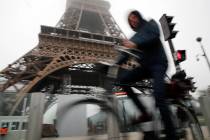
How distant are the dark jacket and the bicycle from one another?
0.12 m

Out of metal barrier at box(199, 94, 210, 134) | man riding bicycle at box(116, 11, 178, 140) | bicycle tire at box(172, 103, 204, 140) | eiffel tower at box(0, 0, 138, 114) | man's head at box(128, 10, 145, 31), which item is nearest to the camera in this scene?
man riding bicycle at box(116, 11, 178, 140)

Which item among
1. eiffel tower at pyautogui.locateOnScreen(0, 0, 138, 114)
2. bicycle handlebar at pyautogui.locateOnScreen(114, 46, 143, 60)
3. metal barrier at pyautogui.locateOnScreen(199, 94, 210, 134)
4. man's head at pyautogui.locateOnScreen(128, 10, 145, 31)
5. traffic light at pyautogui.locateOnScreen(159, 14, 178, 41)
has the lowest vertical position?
metal barrier at pyautogui.locateOnScreen(199, 94, 210, 134)

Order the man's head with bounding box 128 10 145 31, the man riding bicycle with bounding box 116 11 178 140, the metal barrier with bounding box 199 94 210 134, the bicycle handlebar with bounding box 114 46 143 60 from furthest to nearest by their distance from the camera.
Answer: the metal barrier with bounding box 199 94 210 134 < the man's head with bounding box 128 10 145 31 < the bicycle handlebar with bounding box 114 46 143 60 < the man riding bicycle with bounding box 116 11 178 140

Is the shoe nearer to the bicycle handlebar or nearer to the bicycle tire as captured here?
the bicycle handlebar

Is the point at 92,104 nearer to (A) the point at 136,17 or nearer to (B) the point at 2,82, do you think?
(A) the point at 136,17

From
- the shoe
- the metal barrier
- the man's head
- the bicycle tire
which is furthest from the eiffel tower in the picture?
the shoe

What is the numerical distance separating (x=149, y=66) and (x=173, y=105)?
3.02 ft

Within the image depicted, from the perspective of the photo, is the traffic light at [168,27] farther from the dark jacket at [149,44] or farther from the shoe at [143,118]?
the shoe at [143,118]

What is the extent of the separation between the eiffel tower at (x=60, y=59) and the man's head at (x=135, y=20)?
25.9ft

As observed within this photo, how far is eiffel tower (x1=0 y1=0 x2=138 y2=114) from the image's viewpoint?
1273cm

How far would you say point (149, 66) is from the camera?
2.21 meters

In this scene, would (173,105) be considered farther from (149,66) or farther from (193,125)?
(149,66)

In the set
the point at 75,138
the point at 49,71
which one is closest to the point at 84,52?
the point at 49,71

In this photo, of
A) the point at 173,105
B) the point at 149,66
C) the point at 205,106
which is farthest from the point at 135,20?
the point at 205,106
